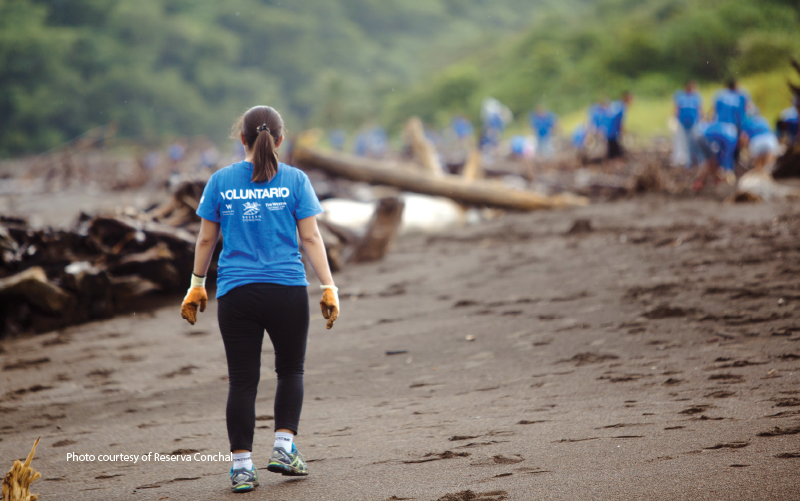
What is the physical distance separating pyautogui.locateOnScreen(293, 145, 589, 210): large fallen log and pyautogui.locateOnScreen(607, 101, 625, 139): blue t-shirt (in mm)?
5467

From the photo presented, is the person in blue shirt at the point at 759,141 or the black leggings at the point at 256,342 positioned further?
the person in blue shirt at the point at 759,141

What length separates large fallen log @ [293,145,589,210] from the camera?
41.0 ft

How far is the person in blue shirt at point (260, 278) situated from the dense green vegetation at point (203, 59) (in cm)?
6213

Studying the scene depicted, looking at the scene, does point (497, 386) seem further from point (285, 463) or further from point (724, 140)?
point (724, 140)

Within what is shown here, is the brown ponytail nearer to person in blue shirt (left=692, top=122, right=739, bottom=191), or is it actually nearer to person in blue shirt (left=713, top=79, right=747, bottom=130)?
person in blue shirt (left=692, top=122, right=739, bottom=191)

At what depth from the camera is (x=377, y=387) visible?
4.60 meters

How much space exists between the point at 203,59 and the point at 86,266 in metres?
83.7

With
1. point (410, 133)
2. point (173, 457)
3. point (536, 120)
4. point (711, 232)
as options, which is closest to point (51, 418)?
point (173, 457)

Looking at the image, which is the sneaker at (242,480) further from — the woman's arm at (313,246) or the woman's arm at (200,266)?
the woman's arm at (313,246)

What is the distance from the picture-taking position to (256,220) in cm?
311

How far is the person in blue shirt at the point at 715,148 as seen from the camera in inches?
482

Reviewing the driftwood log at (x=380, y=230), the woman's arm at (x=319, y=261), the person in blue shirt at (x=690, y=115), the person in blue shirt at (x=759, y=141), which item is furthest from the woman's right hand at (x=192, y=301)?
the person in blue shirt at (x=690, y=115)

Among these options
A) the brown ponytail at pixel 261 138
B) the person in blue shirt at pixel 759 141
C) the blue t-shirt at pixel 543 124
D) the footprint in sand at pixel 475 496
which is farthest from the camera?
the blue t-shirt at pixel 543 124

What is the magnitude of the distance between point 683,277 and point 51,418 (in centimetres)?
490
